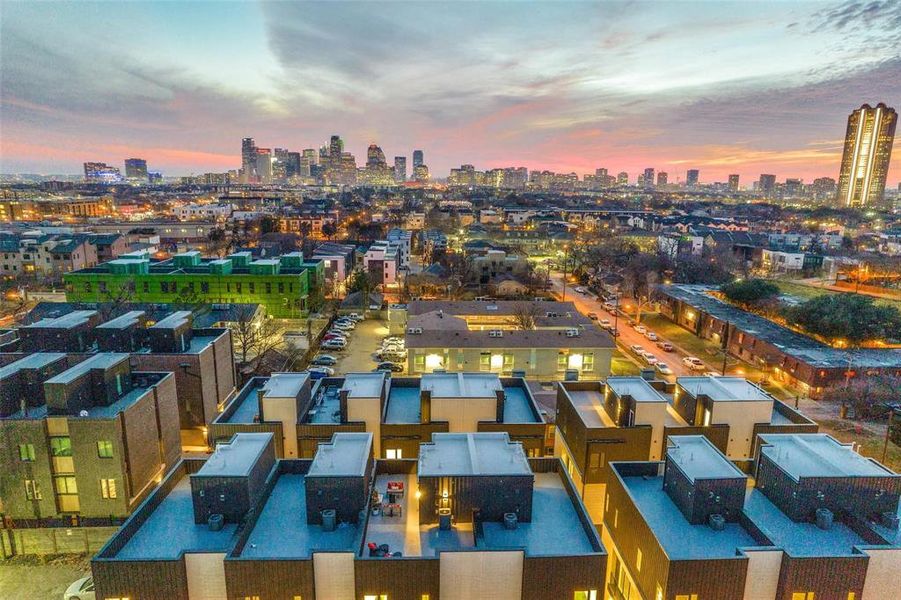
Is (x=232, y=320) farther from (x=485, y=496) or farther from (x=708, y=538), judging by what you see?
(x=708, y=538)

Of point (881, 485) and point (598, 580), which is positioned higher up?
point (881, 485)

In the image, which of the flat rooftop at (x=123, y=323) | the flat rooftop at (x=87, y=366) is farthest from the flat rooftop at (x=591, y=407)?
the flat rooftop at (x=123, y=323)

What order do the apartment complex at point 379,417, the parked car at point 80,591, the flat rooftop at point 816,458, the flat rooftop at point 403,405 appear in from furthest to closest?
the flat rooftop at point 403,405
the apartment complex at point 379,417
the parked car at point 80,591
the flat rooftop at point 816,458

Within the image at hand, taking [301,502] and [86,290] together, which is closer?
[301,502]

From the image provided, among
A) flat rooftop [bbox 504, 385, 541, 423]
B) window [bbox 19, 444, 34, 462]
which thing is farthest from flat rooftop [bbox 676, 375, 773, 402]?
window [bbox 19, 444, 34, 462]

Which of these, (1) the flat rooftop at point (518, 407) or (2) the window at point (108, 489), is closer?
(2) the window at point (108, 489)

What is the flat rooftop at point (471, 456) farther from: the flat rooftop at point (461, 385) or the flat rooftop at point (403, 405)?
the flat rooftop at point (403, 405)

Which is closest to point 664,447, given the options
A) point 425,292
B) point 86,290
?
point 425,292
